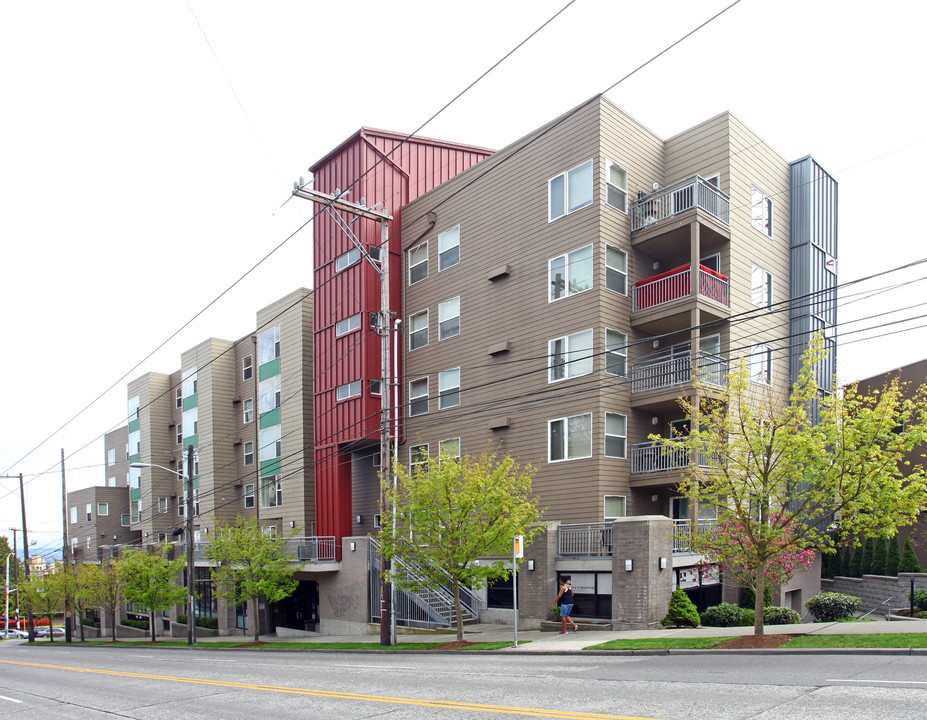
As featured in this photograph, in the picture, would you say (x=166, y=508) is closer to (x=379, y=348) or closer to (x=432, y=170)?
(x=379, y=348)

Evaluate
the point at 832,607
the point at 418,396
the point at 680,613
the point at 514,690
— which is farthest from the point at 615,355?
the point at 514,690

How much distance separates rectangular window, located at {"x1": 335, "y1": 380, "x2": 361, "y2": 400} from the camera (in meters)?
32.5

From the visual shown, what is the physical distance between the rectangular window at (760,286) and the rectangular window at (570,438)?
24.7ft

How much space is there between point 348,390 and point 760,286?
1627cm

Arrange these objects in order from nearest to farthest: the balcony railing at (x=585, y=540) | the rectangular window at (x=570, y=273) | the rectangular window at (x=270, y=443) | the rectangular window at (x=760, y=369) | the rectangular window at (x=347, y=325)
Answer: the balcony railing at (x=585, y=540)
the rectangular window at (x=570, y=273)
the rectangular window at (x=760, y=369)
the rectangular window at (x=347, y=325)
the rectangular window at (x=270, y=443)

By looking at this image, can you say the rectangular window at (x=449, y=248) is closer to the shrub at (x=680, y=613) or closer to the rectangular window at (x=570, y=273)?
the rectangular window at (x=570, y=273)

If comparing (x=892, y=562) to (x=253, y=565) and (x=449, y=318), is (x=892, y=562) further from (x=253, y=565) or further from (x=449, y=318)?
(x=253, y=565)

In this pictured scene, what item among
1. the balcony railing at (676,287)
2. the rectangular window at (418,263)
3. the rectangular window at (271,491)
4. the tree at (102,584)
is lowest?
the tree at (102,584)

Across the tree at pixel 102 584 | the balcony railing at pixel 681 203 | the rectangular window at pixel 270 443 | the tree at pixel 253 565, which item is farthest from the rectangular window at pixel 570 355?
the tree at pixel 102 584

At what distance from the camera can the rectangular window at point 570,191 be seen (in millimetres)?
26547

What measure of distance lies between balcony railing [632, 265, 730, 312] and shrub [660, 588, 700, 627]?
9212 millimetres

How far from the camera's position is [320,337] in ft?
115

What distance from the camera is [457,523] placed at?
21281mm

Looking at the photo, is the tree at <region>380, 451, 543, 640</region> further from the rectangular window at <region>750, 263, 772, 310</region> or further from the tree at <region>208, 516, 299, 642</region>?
the rectangular window at <region>750, 263, 772, 310</region>
